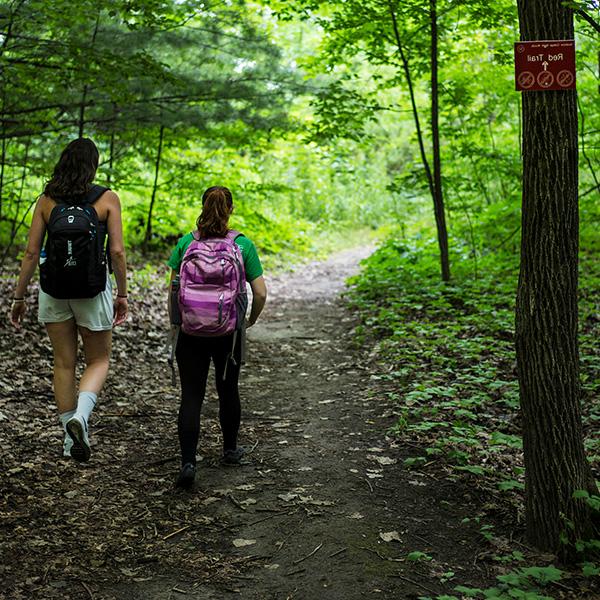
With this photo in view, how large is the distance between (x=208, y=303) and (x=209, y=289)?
93 millimetres

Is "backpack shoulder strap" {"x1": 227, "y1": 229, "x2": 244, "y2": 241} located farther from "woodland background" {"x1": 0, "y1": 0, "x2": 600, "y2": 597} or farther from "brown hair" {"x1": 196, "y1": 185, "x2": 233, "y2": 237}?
"woodland background" {"x1": 0, "y1": 0, "x2": 600, "y2": 597}

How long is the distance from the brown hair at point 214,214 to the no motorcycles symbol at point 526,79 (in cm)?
192

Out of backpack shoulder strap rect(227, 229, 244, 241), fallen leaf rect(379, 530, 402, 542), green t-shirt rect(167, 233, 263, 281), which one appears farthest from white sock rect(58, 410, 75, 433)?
fallen leaf rect(379, 530, 402, 542)

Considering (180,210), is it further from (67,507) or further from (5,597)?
(5,597)

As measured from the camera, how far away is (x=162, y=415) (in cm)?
590

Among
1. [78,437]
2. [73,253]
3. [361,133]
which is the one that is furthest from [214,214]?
[361,133]

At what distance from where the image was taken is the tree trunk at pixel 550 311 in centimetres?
340

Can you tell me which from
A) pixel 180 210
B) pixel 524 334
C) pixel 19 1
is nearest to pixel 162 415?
pixel 524 334

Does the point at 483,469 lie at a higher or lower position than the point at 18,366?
lower

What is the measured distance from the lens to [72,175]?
4.21m

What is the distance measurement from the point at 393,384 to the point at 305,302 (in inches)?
218

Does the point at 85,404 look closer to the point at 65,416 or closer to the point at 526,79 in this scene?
the point at 65,416

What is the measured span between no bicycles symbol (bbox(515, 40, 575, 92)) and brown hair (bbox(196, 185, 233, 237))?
192 centimetres

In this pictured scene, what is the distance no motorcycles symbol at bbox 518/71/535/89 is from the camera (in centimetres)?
335
